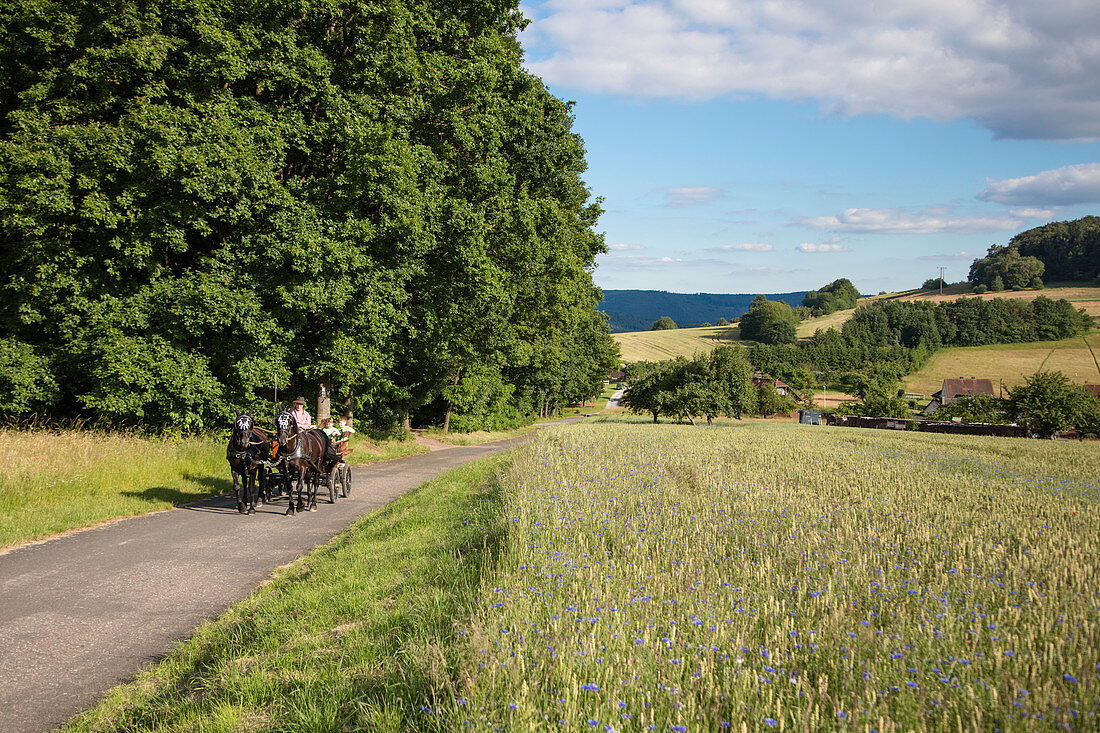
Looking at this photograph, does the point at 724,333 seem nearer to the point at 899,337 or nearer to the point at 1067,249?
the point at 899,337

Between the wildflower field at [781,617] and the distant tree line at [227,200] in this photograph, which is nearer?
the wildflower field at [781,617]

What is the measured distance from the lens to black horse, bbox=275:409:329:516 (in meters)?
11.1

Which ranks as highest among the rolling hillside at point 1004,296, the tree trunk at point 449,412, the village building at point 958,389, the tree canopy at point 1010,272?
the tree canopy at point 1010,272

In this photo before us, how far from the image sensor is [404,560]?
23.9ft

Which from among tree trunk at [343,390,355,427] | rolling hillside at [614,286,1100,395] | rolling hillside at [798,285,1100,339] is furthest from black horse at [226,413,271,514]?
rolling hillside at [798,285,1100,339]

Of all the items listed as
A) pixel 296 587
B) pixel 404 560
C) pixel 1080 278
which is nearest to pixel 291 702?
pixel 296 587

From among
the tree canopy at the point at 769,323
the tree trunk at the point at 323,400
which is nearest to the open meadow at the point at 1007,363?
the tree canopy at the point at 769,323

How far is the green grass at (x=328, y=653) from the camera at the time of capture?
368 cm

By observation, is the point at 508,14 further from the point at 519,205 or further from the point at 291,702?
the point at 291,702

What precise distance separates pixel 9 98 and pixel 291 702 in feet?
71.8

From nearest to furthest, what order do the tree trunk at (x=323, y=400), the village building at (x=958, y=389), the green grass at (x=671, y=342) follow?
1. the tree trunk at (x=323, y=400)
2. the village building at (x=958, y=389)
3. the green grass at (x=671, y=342)

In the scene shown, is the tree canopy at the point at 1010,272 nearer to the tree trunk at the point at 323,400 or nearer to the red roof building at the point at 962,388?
the red roof building at the point at 962,388

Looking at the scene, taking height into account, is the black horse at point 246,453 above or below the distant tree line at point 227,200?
below

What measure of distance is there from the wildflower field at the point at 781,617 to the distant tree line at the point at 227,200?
11.5m
